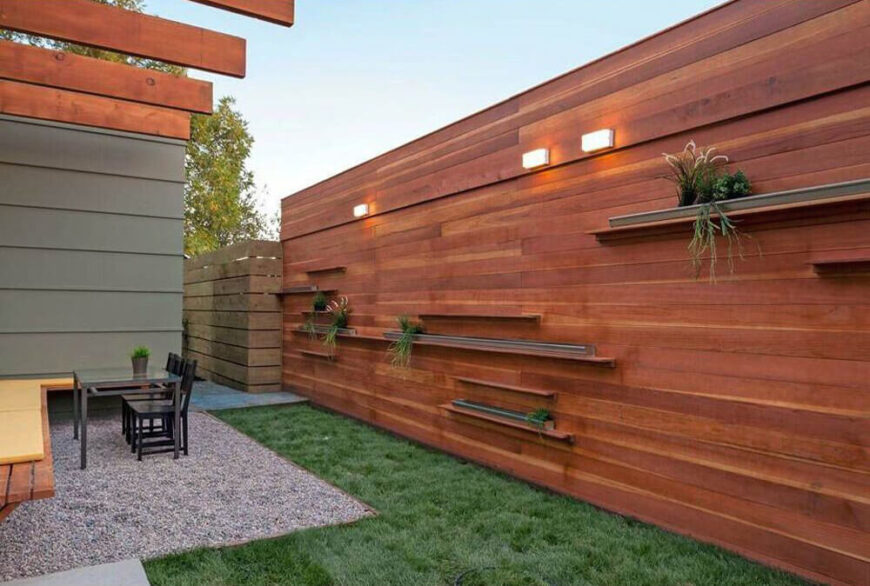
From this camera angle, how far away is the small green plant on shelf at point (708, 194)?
2.63 metres

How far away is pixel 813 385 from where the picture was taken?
7.94ft

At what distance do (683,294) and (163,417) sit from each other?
3.82m

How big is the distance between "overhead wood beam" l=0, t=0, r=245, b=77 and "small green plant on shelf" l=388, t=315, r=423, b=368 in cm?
232

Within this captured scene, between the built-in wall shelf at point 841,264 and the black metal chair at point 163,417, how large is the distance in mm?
3892

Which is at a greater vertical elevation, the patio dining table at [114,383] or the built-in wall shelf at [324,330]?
the built-in wall shelf at [324,330]

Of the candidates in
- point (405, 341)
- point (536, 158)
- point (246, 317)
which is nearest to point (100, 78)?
point (246, 317)

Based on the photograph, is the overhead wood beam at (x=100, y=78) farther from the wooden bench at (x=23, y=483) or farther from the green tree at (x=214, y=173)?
the green tree at (x=214, y=173)

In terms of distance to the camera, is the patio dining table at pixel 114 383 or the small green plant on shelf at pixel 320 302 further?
the small green plant on shelf at pixel 320 302

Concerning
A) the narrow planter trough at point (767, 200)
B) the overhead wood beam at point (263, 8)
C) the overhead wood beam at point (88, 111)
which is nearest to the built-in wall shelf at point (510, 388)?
the narrow planter trough at point (767, 200)

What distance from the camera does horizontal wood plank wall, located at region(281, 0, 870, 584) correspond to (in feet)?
7.70

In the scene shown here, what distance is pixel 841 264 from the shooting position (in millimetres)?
2312

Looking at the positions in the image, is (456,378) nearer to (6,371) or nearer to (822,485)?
(822,485)

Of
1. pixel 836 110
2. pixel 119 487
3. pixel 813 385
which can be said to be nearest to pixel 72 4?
pixel 119 487

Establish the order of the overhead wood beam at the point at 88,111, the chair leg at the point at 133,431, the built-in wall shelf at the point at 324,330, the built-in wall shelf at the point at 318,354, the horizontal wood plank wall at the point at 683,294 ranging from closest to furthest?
the horizontal wood plank wall at the point at 683,294
the chair leg at the point at 133,431
the overhead wood beam at the point at 88,111
the built-in wall shelf at the point at 324,330
the built-in wall shelf at the point at 318,354
